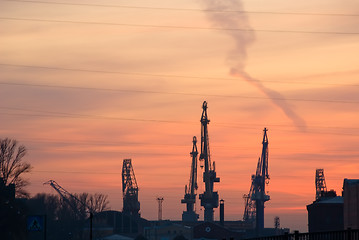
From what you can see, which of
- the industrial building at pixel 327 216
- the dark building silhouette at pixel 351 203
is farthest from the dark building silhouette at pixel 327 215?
the dark building silhouette at pixel 351 203

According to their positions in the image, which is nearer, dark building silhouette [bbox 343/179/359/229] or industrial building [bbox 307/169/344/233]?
dark building silhouette [bbox 343/179/359/229]

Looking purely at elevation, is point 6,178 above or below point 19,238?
above

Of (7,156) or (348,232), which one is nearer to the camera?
(348,232)

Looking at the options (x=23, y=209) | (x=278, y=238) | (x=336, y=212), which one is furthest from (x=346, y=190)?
(x=278, y=238)

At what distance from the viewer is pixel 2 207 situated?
429ft

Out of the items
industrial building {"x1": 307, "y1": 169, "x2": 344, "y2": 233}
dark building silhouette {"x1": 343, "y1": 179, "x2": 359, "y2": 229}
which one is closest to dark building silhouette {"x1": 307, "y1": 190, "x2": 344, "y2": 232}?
industrial building {"x1": 307, "y1": 169, "x2": 344, "y2": 233}

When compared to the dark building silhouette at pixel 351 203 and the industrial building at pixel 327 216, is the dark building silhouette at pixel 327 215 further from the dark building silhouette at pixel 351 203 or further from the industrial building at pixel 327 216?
the dark building silhouette at pixel 351 203

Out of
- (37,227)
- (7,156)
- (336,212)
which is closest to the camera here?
(37,227)

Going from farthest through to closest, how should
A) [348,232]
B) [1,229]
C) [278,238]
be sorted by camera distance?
[1,229] < [278,238] < [348,232]

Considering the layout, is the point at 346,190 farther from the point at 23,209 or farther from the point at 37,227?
the point at 37,227

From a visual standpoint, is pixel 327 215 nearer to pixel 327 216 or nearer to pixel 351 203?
pixel 327 216

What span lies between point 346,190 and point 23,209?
2178 inches

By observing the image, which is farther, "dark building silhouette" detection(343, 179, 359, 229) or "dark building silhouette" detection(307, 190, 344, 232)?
"dark building silhouette" detection(307, 190, 344, 232)

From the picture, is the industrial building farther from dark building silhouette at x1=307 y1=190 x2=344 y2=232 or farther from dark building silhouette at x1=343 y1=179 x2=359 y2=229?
dark building silhouette at x1=343 y1=179 x2=359 y2=229
